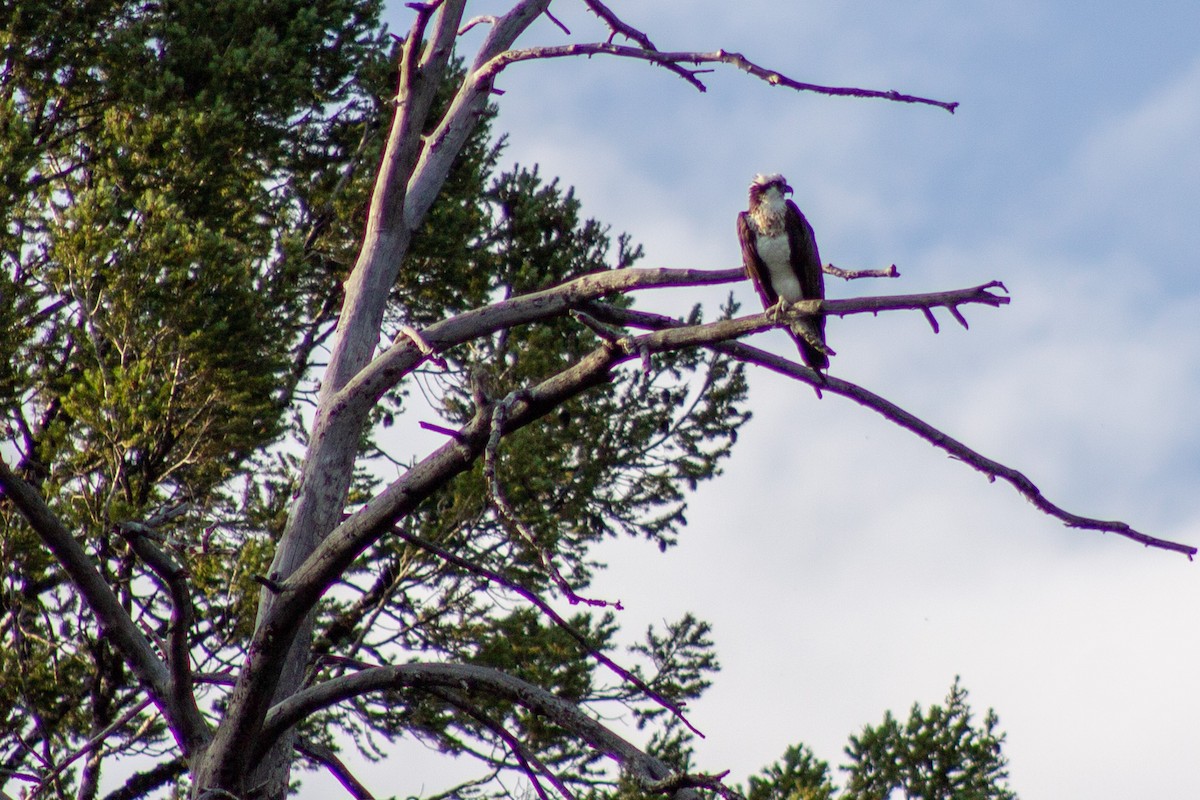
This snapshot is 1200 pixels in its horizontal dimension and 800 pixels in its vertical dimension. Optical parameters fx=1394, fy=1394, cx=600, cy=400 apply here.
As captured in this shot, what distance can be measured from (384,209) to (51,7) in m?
6.33

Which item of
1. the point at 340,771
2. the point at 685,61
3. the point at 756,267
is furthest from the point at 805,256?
the point at 340,771

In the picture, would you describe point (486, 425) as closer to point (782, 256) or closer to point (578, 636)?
point (578, 636)

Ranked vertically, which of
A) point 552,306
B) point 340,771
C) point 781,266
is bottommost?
point 340,771

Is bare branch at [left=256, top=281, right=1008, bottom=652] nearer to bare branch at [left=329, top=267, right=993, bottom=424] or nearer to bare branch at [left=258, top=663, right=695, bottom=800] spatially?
bare branch at [left=329, top=267, right=993, bottom=424]

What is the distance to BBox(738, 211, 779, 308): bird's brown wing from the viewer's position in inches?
292

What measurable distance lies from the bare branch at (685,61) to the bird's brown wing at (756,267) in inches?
65.3

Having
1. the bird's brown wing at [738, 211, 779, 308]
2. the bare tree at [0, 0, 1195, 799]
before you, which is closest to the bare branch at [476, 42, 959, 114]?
the bare tree at [0, 0, 1195, 799]

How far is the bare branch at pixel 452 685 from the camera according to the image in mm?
5324

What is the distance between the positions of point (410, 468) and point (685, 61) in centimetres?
202

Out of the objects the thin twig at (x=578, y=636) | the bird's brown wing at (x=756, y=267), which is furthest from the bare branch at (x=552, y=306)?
the bird's brown wing at (x=756, y=267)

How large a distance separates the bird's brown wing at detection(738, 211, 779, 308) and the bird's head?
0.74 ft

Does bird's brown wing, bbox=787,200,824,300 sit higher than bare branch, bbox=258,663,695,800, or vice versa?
bird's brown wing, bbox=787,200,824,300

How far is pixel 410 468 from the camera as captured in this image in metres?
5.48

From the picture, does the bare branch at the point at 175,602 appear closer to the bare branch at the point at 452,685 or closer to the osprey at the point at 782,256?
the bare branch at the point at 452,685
